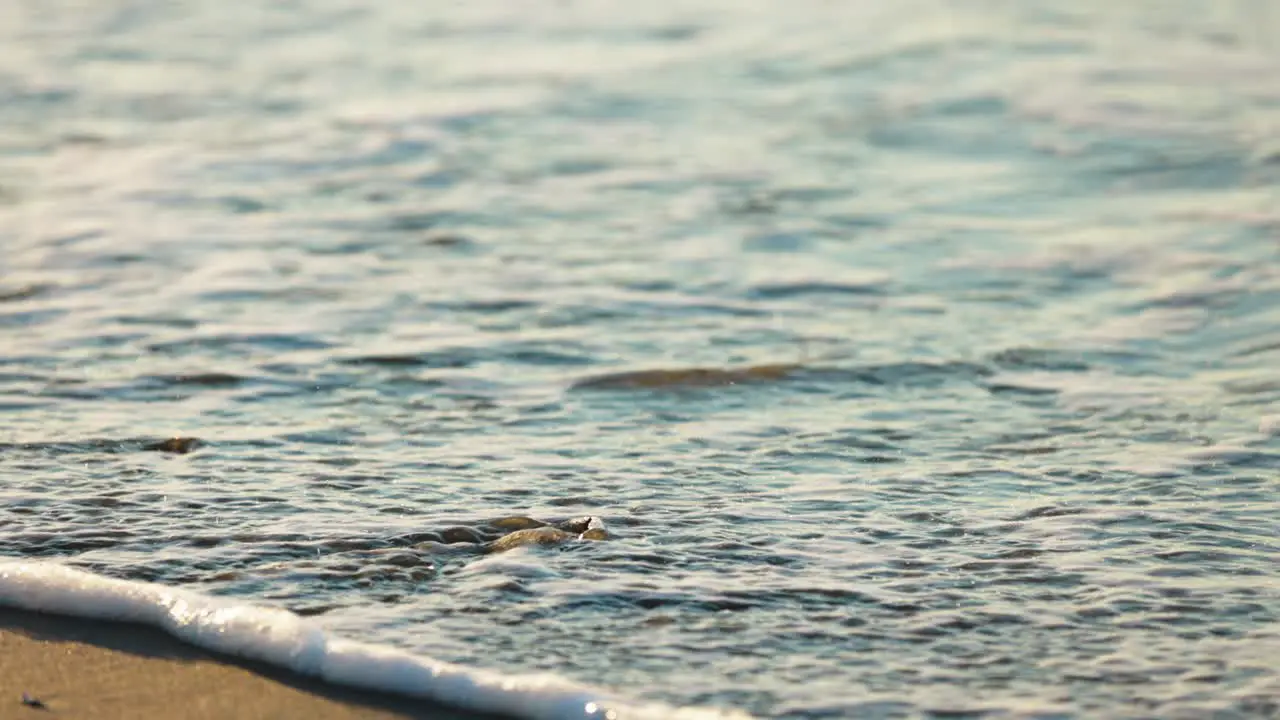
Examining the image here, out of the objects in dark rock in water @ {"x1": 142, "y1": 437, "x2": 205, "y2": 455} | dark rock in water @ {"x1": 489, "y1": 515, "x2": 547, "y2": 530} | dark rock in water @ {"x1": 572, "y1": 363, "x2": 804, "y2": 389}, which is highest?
dark rock in water @ {"x1": 142, "y1": 437, "x2": 205, "y2": 455}

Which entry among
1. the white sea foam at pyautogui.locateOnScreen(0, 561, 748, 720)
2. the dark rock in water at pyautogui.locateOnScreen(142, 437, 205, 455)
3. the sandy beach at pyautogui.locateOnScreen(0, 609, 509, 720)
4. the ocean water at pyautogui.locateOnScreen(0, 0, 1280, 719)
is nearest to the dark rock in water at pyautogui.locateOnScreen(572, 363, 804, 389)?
the ocean water at pyautogui.locateOnScreen(0, 0, 1280, 719)

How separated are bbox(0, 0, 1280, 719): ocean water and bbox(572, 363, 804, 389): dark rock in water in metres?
0.02

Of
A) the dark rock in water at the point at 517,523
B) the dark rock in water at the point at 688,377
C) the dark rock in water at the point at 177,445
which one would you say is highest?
the dark rock in water at the point at 177,445

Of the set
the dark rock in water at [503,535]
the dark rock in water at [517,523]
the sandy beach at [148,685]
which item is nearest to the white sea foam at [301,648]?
the sandy beach at [148,685]

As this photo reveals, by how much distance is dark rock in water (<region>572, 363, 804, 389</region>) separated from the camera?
5.67m

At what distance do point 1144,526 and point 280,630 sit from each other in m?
2.02

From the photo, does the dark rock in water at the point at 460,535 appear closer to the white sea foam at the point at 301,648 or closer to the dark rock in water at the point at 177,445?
the white sea foam at the point at 301,648

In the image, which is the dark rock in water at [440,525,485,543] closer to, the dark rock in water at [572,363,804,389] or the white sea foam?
the white sea foam

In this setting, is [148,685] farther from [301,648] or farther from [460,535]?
[460,535]

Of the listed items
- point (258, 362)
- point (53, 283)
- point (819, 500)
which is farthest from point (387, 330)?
point (819, 500)

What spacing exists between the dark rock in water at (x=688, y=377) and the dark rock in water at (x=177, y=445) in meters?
1.18

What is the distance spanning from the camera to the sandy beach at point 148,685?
347cm

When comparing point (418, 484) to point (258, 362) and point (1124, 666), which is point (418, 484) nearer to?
point (258, 362)

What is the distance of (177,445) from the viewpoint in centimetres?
502
